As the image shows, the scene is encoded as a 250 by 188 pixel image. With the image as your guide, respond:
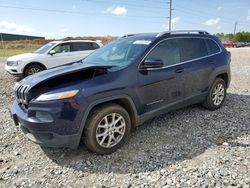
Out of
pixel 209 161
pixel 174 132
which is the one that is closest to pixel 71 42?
pixel 174 132

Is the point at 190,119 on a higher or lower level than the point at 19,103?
lower

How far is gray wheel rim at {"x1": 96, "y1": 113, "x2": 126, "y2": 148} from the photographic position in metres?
3.32

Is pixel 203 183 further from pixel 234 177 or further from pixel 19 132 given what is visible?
pixel 19 132

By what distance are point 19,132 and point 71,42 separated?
6.75m

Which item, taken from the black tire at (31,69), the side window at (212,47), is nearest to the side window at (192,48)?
the side window at (212,47)

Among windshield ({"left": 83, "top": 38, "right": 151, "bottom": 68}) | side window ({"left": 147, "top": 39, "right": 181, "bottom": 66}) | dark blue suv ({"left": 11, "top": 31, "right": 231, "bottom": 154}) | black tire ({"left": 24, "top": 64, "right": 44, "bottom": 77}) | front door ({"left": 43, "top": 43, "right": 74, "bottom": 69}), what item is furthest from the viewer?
front door ({"left": 43, "top": 43, "right": 74, "bottom": 69})

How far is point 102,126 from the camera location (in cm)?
332

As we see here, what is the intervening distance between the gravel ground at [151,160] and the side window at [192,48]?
1.27 metres

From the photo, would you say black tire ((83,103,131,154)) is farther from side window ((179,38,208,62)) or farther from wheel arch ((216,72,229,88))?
wheel arch ((216,72,229,88))

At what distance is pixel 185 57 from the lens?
4.38 m

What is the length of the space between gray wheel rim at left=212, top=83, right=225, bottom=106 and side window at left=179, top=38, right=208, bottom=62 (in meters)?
0.86

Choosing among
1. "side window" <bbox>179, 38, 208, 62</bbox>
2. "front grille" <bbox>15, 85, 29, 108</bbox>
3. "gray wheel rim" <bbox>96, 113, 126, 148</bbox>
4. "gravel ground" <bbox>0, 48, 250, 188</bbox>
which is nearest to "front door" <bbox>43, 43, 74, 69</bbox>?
"gravel ground" <bbox>0, 48, 250, 188</bbox>

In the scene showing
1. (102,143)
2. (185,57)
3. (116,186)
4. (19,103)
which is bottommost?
(116,186)

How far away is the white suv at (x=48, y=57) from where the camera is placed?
350 inches
